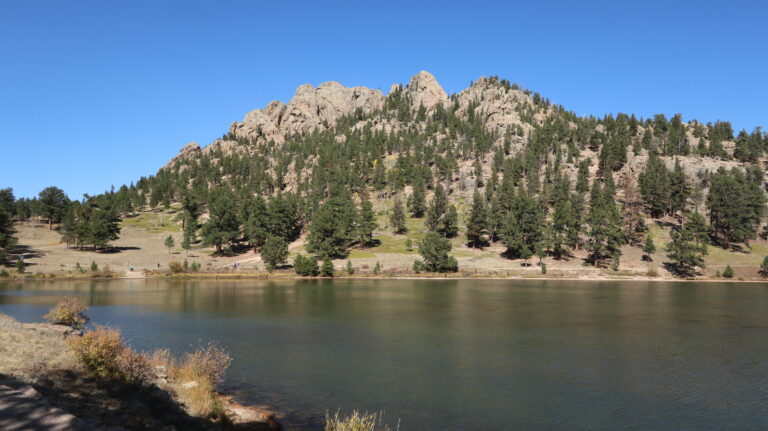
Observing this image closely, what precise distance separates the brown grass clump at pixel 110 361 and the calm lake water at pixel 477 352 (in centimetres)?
544

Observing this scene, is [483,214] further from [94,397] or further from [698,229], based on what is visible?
[94,397]

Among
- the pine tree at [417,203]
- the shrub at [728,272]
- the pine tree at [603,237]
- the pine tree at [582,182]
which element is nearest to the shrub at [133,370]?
the pine tree at [603,237]

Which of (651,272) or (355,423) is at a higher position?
(355,423)

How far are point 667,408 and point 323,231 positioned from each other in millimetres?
94210

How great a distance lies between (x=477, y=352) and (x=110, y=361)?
22.7 metres

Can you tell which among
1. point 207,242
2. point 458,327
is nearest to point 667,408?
point 458,327

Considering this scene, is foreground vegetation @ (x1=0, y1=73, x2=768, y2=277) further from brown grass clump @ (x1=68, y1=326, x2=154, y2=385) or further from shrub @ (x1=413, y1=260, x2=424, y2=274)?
brown grass clump @ (x1=68, y1=326, x2=154, y2=385)

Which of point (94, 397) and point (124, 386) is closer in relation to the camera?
point (94, 397)

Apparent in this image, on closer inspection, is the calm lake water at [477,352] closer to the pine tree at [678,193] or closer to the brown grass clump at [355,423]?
the brown grass clump at [355,423]

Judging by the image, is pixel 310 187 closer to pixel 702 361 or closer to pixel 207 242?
pixel 207 242

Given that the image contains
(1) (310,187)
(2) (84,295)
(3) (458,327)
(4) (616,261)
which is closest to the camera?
(3) (458,327)

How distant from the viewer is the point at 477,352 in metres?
31.5

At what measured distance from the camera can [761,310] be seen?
A: 54.4 m

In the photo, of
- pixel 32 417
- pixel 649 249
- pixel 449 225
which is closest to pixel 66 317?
pixel 32 417
